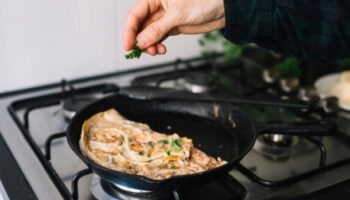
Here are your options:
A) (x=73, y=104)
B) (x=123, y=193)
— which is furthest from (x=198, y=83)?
(x=123, y=193)

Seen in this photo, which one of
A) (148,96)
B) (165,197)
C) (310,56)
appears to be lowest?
(165,197)

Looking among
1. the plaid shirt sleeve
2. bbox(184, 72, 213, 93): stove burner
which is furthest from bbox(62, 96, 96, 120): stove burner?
the plaid shirt sleeve

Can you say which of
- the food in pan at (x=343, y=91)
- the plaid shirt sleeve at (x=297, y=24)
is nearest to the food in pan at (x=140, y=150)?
the plaid shirt sleeve at (x=297, y=24)

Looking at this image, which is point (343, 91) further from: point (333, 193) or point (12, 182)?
point (12, 182)

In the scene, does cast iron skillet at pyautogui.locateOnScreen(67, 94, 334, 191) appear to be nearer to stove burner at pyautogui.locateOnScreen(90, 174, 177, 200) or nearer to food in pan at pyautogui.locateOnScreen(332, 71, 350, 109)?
stove burner at pyautogui.locateOnScreen(90, 174, 177, 200)

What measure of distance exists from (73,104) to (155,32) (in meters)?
0.34

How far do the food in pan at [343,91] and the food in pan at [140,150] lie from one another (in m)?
0.43

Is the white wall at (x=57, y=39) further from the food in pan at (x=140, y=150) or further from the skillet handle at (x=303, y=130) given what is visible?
the skillet handle at (x=303, y=130)

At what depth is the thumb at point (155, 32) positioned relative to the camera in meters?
0.81

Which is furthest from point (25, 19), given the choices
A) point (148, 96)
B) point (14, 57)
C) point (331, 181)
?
point (331, 181)

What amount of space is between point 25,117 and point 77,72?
0.24 meters

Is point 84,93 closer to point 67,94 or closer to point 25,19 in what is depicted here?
point 67,94

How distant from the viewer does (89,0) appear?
1.11 metres

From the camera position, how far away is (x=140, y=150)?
86 cm
